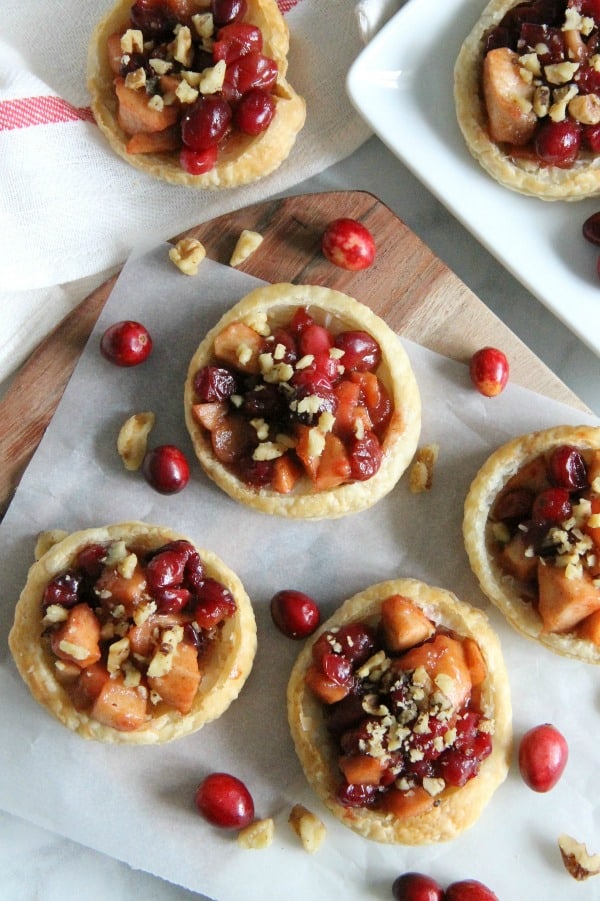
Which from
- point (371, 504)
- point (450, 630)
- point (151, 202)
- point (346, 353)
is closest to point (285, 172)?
point (151, 202)

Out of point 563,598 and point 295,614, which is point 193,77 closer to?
point 295,614

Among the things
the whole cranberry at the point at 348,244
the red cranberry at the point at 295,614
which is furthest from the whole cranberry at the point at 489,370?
the red cranberry at the point at 295,614

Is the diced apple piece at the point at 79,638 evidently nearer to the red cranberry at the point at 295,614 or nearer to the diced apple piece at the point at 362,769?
the red cranberry at the point at 295,614

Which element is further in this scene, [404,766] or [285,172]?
[285,172]

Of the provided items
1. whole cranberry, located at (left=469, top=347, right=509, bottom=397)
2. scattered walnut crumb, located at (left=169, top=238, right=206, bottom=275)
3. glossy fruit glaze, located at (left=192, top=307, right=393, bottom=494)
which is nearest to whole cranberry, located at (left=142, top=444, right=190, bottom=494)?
glossy fruit glaze, located at (left=192, top=307, right=393, bottom=494)

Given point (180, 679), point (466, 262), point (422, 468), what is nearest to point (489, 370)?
point (422, 468)

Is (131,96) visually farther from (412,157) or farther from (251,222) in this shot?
(412,157)

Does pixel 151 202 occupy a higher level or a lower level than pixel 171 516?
higher
